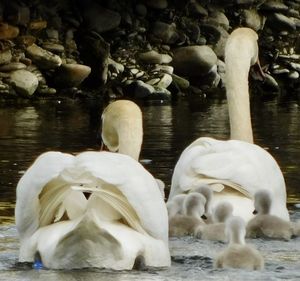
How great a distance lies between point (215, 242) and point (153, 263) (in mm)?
1269

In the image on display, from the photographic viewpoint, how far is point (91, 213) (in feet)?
22.0

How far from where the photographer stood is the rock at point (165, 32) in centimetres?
2512

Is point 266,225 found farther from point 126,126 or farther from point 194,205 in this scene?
point 126,126

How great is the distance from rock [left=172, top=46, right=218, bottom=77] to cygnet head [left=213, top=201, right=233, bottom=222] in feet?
50.5

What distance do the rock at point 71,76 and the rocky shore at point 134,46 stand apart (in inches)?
0.6

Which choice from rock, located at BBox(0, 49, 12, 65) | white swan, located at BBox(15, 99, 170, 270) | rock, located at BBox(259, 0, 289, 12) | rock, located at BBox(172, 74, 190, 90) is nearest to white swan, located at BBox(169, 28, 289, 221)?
white swan, located at BBox(15, 99, 170, 270)

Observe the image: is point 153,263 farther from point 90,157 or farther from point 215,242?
point 215,242

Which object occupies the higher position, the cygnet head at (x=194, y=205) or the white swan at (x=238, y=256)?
the cygnet head at (x=194, y=205)

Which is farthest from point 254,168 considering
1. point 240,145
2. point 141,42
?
point 141,42

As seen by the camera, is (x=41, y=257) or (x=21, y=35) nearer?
(x=41, y=257)

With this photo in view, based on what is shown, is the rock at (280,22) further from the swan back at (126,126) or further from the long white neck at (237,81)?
the swan back at (126,126)

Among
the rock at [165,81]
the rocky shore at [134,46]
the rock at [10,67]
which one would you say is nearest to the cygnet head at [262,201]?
the rocky shore at [134,46]

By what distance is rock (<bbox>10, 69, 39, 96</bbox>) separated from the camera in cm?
2072

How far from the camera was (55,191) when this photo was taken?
23.0 feet
